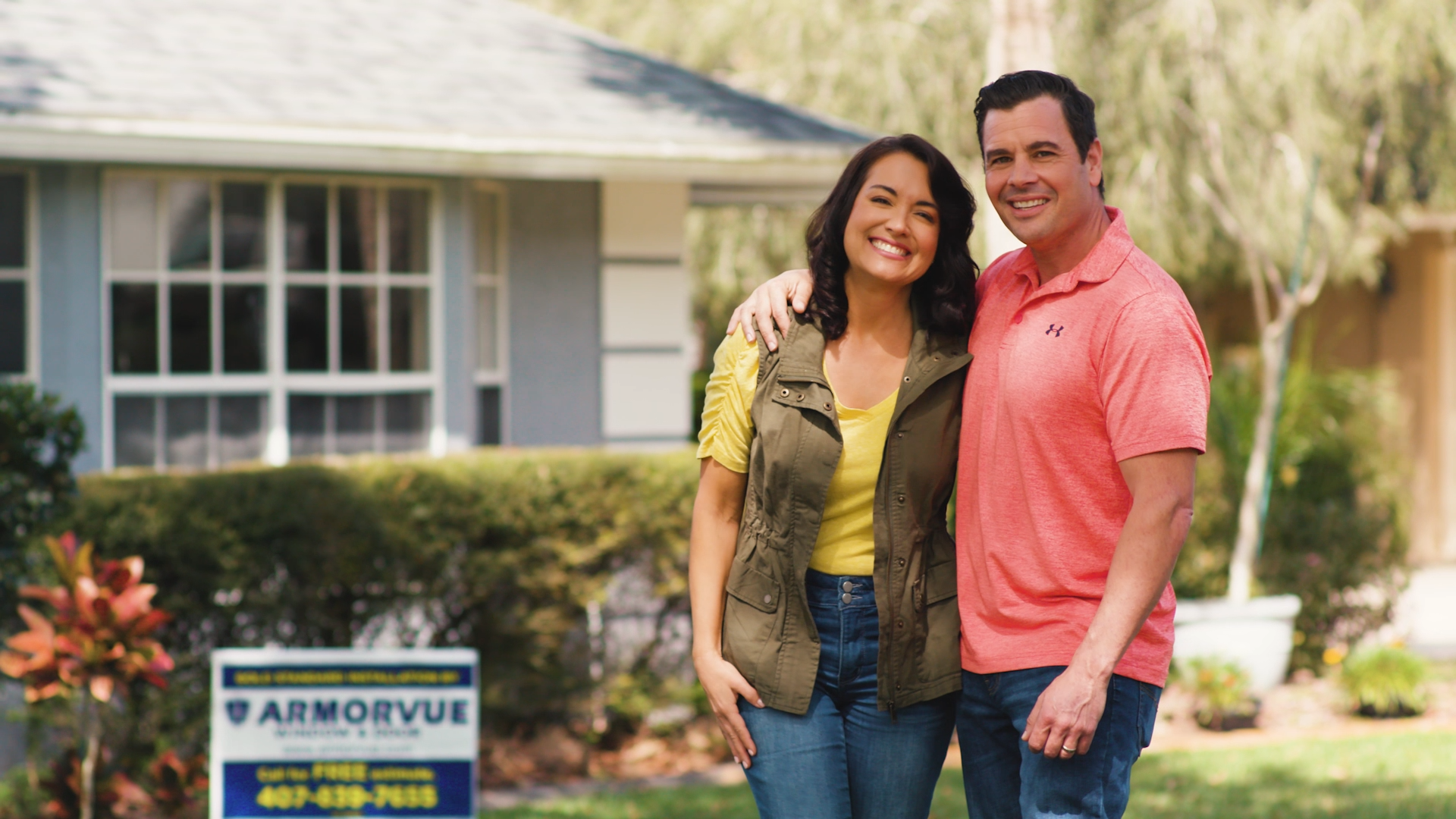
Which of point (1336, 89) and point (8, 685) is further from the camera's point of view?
point (1336, 89)

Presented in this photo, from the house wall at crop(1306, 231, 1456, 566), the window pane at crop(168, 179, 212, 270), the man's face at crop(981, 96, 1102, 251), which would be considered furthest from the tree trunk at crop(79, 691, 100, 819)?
the house wall at crop(1306, 231, 1456, 566)

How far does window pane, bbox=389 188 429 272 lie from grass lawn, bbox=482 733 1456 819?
3.40 meters

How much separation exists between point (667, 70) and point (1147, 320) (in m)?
7.42

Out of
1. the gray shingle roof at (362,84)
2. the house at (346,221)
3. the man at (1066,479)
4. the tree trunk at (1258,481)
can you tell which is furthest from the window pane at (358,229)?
the man at (1066,479)

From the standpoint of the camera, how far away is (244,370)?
7637mm

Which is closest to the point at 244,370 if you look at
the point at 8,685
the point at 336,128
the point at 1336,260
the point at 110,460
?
the point at 110,460

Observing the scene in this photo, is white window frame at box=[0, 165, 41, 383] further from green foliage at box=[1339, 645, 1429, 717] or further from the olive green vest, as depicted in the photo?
green foliage at box=[1339, 645, 1429, 717]

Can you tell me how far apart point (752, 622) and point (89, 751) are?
3.40 m

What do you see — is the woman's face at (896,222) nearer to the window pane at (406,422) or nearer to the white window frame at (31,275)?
the window pane at (406,422)

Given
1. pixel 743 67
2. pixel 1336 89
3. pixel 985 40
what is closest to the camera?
pixel 1336 89

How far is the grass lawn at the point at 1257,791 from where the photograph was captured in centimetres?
573

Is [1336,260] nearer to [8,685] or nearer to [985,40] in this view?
[985,40]

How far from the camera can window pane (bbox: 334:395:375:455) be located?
783 centimetres

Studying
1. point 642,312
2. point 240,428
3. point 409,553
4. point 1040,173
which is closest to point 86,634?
point 409,553
